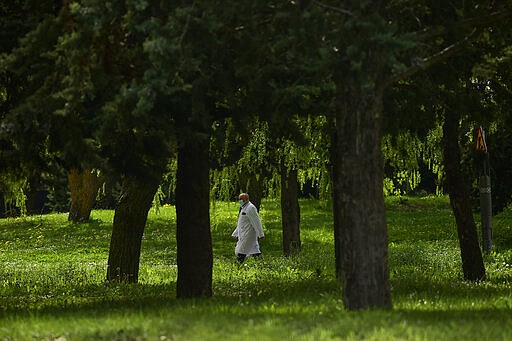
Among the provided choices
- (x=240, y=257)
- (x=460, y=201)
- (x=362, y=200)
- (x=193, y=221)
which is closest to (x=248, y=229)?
(x=240, y=257)

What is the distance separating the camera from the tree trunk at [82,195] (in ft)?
111

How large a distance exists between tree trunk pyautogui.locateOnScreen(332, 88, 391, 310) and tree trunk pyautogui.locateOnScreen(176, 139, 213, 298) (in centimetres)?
321

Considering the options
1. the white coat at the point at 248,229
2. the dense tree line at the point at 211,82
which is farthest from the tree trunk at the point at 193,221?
the white coat at the point at 248,229

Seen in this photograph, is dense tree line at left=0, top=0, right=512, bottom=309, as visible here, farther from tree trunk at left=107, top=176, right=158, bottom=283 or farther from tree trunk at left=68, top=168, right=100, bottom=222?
tree trunk at left=68, top=168, right=100, bottom=222

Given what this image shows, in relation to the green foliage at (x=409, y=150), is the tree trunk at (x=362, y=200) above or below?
below

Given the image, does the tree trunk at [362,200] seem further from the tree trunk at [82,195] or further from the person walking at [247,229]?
the tree trunk at [82,195]

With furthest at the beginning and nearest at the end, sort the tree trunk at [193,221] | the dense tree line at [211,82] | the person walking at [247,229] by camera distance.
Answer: the person walking at [247,229] → the tree trunk at [193,221] → the dense tree line at [211,82]

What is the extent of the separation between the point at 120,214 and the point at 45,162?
497 cm

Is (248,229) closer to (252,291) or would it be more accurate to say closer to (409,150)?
(409,150)

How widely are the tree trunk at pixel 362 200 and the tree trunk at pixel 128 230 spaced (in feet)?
24.0

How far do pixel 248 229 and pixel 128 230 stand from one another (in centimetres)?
575

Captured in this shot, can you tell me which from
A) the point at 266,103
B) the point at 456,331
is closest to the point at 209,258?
the point at 266,103

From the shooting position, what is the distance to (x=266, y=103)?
397 inches

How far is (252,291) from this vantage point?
13344mm
